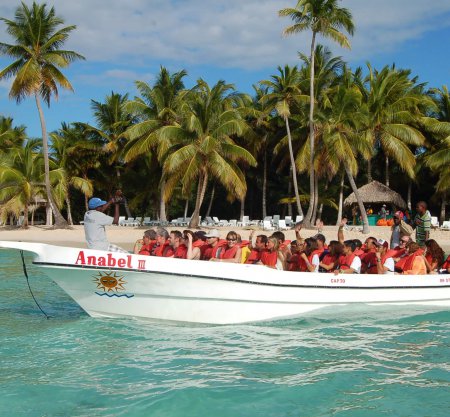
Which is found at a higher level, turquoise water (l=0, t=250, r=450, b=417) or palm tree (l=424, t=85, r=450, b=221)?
palm tree (l=424, t=85, r=450, b=221)

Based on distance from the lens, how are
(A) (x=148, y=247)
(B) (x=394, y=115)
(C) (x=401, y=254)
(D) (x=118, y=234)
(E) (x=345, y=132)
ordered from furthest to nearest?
(B) (x=394, y=115) < (D) (x=118, y=234) < (E) (x=345, y=132) < (A) (x=148, y=247) < (C) (x=401, y=254)

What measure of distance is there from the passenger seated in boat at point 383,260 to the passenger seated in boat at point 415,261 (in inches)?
9.6

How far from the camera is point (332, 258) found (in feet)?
31.9

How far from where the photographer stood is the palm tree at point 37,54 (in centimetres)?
2773

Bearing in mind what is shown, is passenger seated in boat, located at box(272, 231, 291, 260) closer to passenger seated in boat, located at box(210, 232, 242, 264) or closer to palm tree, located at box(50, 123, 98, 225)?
passenger seated in boat, located at box(210, 232, 242, 264)

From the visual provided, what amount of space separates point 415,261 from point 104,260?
5.16 meters

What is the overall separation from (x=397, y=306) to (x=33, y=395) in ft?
19.7

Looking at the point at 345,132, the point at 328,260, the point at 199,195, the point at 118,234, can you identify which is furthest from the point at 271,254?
the point at 118,234

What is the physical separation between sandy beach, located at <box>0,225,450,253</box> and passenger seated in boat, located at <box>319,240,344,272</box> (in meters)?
14.4

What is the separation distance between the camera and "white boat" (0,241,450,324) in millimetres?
8125

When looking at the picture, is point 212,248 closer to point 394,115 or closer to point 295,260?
point 295,260

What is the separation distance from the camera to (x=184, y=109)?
27391 millimetres

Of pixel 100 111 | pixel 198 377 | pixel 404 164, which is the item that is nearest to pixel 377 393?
pixel 198 377

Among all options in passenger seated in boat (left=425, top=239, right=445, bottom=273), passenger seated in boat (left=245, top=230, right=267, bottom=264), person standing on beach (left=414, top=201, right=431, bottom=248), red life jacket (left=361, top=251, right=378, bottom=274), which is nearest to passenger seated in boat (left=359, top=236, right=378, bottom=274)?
red life jacket (left=361, top=251, right=378, bottom=274)
